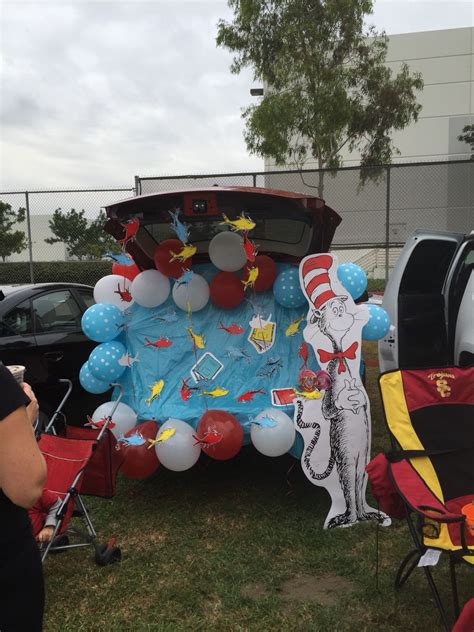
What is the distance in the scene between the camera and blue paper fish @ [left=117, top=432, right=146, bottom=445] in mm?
3332

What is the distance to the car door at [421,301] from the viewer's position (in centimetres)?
514

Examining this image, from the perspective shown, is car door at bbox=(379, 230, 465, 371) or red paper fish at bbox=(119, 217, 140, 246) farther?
car door at bbox=(379, 230, 465, 371)

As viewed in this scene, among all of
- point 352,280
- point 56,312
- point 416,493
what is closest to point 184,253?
point 352,280

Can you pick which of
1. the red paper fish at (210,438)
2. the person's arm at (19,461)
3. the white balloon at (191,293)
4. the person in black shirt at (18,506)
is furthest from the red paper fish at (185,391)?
the person's arm at (19,461)

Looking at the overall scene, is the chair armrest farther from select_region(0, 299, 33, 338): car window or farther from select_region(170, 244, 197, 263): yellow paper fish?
select_region(0, 299, 33, 338): car window

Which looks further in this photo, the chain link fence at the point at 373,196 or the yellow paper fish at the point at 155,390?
the chain link fence at the point at 373,196

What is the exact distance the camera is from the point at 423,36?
26.3 meters

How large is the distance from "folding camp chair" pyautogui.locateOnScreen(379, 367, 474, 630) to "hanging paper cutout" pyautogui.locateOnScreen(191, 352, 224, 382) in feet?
4.09

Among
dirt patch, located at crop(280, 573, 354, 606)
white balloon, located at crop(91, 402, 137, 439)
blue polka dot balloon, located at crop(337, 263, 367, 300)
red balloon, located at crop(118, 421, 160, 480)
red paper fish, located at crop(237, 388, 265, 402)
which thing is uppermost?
blue polka dot balloon, located at crop(337, 263, 367, 300)

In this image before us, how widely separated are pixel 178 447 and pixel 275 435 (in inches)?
24.7

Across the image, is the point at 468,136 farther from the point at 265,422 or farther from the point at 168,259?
the point at 265,422

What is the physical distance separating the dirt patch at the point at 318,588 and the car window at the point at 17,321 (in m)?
2.75

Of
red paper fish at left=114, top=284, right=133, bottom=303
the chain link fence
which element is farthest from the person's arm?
the chain link fence

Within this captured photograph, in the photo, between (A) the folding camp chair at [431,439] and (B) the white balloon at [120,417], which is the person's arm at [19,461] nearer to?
(A) the folding camp chair at [431,439]
